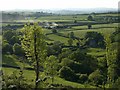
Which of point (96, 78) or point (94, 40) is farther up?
point (94, 40)

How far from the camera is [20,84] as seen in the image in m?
31.3

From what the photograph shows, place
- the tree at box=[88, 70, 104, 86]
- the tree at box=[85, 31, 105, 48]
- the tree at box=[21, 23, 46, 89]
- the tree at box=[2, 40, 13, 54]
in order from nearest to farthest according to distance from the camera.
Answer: the tree at box=[21, 23, 46, 89] → the tree at box=[88, 70, 104, 86] → the tree at box=[2, 40, 13, 54] → the tree at box=[85, 31, 105, 48]

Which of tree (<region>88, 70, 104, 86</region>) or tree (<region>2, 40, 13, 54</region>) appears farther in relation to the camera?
tree (<region>2, 40, 13, 54</region>)

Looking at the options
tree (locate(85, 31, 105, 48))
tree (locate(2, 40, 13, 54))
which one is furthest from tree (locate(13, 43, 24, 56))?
tree (locate(85, 31, 105, 48))

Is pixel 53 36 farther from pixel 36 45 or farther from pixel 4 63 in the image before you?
pixel 36 45

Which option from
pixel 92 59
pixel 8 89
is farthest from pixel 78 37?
pixel 8 89

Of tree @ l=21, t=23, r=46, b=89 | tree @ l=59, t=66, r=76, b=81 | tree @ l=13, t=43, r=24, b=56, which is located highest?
tree @ l=21, t=23, r=46, b=89

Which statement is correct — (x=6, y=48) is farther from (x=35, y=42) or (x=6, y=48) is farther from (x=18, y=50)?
(x=35, y=42)

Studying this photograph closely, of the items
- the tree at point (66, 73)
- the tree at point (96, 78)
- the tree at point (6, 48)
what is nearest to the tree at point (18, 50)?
the tree at point (6, 48)

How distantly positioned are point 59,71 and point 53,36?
139 feet

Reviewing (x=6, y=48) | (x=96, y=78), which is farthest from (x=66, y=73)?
(x=6, y=48)

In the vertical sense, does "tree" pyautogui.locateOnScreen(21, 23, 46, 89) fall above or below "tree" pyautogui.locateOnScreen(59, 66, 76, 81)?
above

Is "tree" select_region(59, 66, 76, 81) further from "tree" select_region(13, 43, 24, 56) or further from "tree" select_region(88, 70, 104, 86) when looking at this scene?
"tree" select_region(13, 43, 24, 56)

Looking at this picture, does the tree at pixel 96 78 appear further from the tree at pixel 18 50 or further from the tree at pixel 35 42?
the tree at pixel 18 50
